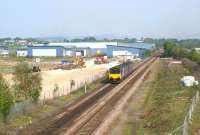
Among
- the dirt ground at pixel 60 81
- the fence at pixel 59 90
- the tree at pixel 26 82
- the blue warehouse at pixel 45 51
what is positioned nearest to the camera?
the tree at pixel 26 82

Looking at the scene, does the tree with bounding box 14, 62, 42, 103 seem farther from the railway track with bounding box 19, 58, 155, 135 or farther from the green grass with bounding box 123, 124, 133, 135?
the green grass with bounding box 123, 124, 133, 135

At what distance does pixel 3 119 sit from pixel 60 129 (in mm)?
4286

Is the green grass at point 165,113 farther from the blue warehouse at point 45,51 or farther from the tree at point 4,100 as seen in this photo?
Answer: the blue warehouse at point 45,51

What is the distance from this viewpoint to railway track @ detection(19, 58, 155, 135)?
27.6 metres

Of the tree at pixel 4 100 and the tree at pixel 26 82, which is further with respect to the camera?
the tree at pixel 26 82

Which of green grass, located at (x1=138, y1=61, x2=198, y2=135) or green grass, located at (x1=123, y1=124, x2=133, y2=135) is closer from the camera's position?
green grass, located at (x1=123, y1=124, x2=133, y2=135)

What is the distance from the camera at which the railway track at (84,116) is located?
1086 inches

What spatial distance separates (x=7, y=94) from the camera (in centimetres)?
2855

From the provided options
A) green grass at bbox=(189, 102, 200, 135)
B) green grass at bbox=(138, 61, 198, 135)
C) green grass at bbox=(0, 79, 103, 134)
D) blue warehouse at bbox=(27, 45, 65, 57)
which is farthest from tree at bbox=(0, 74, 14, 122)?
blue warehouse at bbox=(27, 45, 65, 57)

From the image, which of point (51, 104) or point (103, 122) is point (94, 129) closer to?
point (103, 122)

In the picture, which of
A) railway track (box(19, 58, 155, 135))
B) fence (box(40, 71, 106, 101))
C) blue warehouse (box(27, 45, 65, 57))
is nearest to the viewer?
railway track (box(19, 58, 155, 135))

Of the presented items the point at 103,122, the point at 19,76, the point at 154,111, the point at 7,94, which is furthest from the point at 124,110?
the point at 7,94

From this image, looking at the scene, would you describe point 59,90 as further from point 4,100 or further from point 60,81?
point 4,100

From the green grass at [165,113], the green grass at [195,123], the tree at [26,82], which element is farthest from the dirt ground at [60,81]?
the green grass at [195,123]
